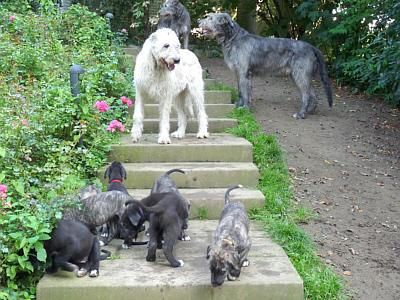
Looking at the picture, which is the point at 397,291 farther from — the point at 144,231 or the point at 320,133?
the point at 320,133

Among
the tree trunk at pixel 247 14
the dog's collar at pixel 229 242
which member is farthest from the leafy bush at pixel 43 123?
the tree trunk at pixel 247 14

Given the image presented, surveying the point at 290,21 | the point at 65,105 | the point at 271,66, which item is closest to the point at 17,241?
the point at 65,105

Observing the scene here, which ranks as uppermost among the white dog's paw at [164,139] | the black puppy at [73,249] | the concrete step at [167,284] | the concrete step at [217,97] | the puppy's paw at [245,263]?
the concrete step at [217,97]

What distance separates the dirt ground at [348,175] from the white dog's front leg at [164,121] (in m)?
1.68

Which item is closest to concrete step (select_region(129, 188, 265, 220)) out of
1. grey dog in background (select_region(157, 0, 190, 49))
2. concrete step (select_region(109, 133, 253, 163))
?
concrete step (select_region(109, 133, 253, 163))

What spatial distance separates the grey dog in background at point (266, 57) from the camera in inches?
362

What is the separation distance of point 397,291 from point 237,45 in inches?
220

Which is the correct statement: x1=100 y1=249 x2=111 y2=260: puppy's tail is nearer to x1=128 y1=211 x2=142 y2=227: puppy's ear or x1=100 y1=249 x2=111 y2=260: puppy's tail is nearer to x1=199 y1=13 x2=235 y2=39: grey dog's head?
x1=128 y1=211 x2=142 y2=227: puppy's ear

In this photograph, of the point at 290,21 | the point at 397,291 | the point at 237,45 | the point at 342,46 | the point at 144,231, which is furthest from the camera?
the point at 290,21

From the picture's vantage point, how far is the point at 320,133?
8469mm

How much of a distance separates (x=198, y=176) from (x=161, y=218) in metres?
1.83

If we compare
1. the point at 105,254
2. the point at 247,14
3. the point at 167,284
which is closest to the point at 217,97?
the point at 105,254

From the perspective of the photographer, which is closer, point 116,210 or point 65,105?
point 116,210

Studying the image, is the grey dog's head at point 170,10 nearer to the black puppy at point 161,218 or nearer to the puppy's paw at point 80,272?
the black puppy at point 161,218
